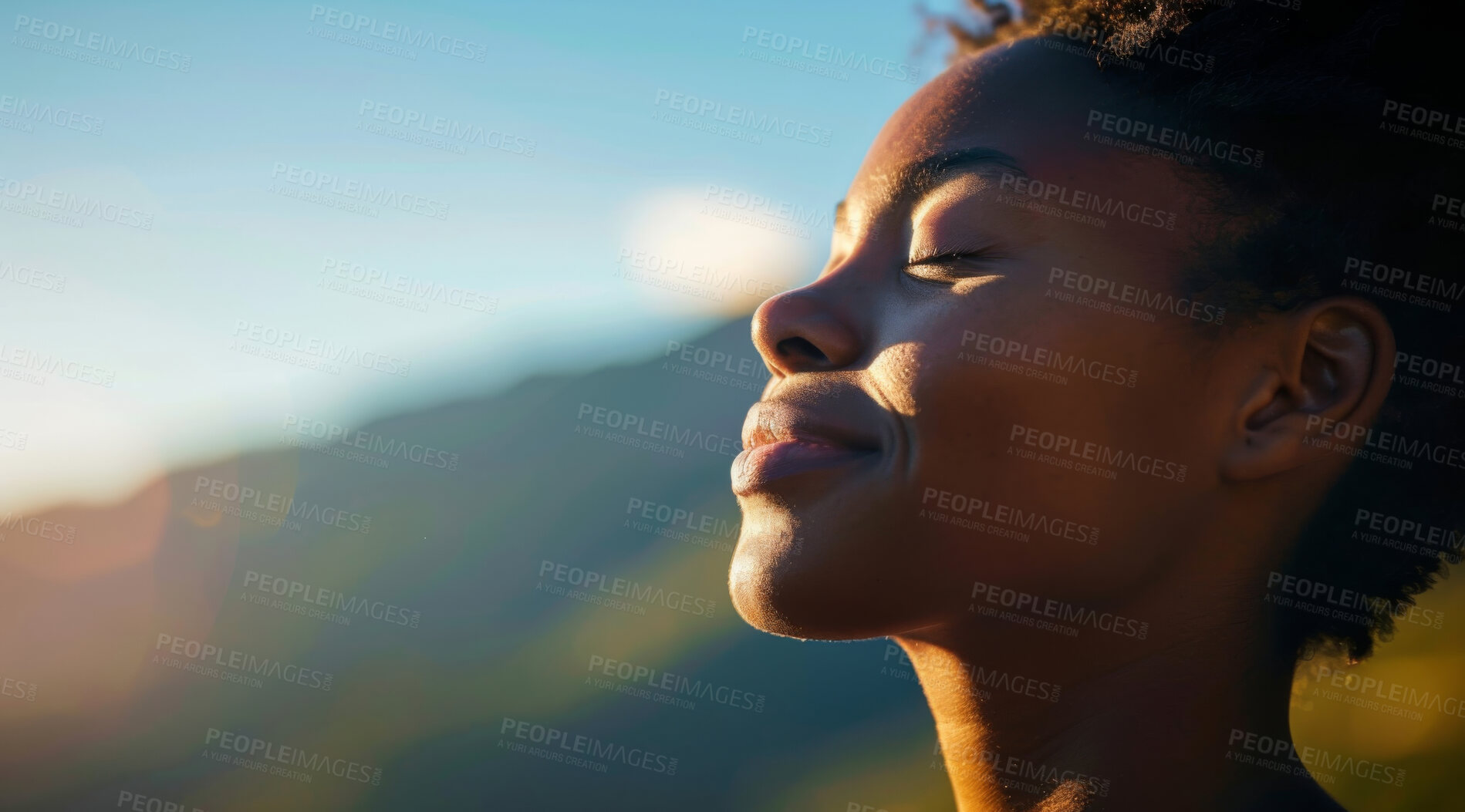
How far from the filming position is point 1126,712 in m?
2.06

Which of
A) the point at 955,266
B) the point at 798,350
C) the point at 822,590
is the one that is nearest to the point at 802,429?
the point at 798,350

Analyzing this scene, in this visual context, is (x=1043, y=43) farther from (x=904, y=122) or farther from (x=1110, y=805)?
(x=1110, y=805)

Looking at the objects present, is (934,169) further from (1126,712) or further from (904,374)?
(1126,712)

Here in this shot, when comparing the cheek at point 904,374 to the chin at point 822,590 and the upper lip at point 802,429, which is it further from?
the chin at point 822,590

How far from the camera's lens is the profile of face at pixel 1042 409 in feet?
6.44

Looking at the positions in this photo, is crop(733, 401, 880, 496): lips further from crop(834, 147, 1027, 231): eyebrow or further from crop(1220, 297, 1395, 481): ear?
crop(1220, 297, 1395, 481): ear

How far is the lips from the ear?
0.80 metres

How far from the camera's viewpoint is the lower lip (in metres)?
2.03

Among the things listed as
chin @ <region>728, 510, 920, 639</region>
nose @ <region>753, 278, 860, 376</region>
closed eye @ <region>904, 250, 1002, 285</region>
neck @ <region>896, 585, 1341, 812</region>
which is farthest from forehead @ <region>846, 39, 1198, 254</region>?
neck @ <region>896, 585, 1341, 812</region>

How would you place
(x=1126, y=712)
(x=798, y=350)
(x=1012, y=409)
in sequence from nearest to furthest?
(x=1012, y=409), (x=1126, y=712), (x=798, y=350)

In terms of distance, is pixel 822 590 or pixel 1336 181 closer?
pixel 822 590

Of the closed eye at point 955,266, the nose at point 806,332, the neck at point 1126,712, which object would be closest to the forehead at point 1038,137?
the closed eye at point 955,266

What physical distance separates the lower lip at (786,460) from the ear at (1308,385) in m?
0.83

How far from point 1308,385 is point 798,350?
3.70 feet
